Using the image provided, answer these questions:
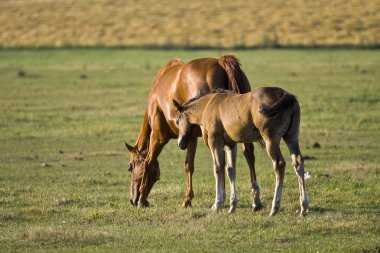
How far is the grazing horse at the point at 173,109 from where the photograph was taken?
12.7 metres

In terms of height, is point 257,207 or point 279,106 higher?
point 279,106

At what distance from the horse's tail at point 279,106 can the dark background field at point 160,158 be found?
1.32 meters

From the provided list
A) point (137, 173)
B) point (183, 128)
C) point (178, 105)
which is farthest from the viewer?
point (137, 173)

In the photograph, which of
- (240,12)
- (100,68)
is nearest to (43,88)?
(100,68)

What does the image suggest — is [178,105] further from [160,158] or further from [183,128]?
[160,158]

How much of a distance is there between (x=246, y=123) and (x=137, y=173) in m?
2.90

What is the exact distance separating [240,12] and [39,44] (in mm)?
22450

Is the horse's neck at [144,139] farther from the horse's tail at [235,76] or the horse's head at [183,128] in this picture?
the horse's tail at [235,76]

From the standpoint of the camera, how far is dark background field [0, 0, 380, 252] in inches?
413

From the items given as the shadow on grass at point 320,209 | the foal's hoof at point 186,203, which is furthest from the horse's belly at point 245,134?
the foal's hoof at point 186,203

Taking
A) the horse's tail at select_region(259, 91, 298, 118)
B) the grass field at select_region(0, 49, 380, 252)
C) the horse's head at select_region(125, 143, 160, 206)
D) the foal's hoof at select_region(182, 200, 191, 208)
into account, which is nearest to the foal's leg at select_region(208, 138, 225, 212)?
the grass field at select_region(0, 49, 380, 252)

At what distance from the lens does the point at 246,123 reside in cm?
→ 1144

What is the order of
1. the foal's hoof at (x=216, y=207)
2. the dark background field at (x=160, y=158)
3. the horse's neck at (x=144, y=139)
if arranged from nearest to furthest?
the dark background field at (x=160, y=158)
the foal's hoof at (x=216, y=207)
the horse's neck at (x=144, y=139)

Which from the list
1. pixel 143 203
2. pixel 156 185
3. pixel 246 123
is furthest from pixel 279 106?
pixel 156 185
